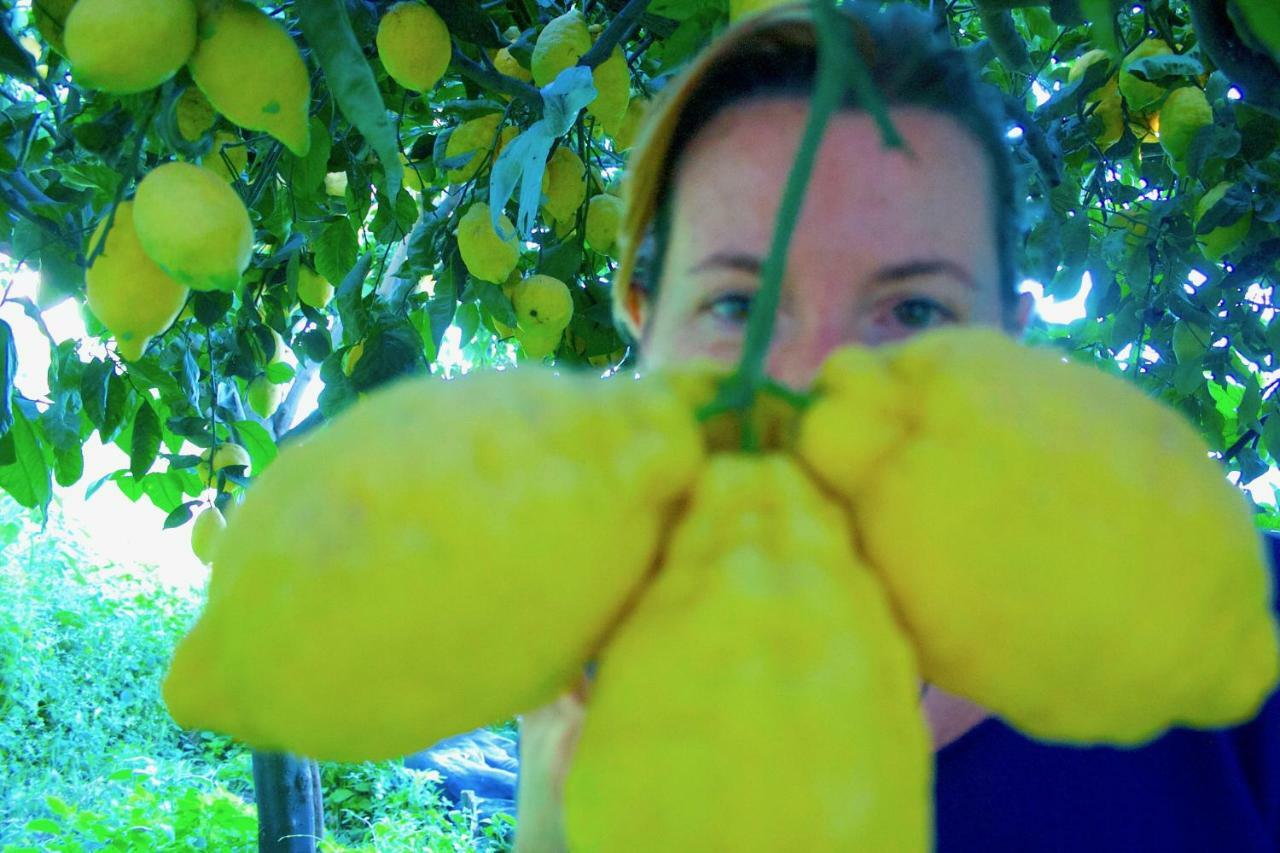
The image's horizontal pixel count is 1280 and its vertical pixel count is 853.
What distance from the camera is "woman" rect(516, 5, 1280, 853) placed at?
70cm

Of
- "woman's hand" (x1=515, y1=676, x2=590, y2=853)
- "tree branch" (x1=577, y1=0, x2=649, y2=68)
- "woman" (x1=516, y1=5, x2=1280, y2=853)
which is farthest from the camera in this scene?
"tree branch" (x1=577, y1=0, x2=649, y2=68)

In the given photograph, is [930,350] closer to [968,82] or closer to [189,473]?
[968,82]

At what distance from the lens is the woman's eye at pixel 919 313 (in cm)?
70

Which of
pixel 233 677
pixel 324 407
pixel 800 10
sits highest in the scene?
pixel 800 10

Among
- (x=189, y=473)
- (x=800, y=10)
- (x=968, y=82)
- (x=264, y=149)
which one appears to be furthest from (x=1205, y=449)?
(x=189, y=473)

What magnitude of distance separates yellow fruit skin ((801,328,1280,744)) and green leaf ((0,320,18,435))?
1127mm

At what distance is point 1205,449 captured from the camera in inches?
13.1

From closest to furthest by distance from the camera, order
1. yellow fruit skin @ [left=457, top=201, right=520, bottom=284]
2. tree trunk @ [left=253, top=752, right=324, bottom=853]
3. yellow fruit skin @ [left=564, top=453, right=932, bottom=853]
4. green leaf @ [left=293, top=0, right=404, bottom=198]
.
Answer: yellow fruit skin @ [left=564, top=453, right=932, bottom=853] → green leaf @ [left=293, top=0, right=404, bottom=198] → yellow fruit skin @ [left=457, top=201, right=520, bottom=284] → tree trunk @ [left=253, top=752, right=324, bottom=853]

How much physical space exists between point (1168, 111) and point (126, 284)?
142 centimetres

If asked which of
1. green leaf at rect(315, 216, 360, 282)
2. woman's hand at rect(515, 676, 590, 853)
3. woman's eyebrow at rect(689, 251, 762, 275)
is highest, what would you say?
woman's eyebrow at rect(689, 251, 762, 275)

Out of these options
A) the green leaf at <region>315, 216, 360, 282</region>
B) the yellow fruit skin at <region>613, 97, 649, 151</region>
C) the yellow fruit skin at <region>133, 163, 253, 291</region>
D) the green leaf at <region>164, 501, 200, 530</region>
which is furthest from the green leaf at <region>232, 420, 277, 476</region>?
the yellow fruit skin at <region>133, 163, 253, 291</region>

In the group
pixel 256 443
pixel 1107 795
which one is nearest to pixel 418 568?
pixel 1107 795

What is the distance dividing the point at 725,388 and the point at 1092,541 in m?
0.12

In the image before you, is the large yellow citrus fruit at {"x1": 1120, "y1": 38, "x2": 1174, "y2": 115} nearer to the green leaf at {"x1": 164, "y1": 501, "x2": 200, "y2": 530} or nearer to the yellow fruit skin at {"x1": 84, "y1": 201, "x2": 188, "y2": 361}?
the yellow fruit skin at {"x1": 84, "y1": 201, "x2": 188, "y2": 361}
